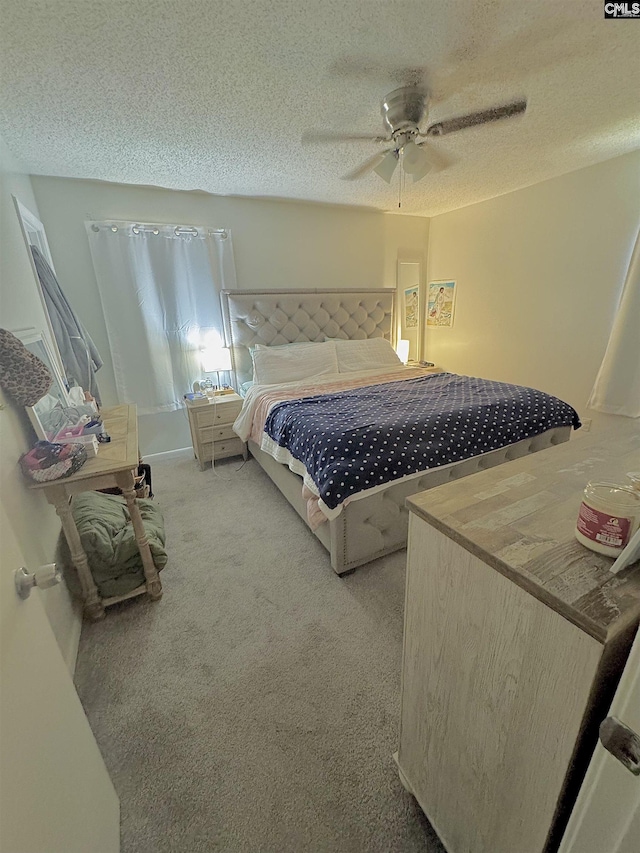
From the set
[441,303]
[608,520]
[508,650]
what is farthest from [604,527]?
[441,303]

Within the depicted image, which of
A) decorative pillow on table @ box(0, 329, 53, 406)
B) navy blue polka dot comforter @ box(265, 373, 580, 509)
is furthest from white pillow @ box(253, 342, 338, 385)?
decorative pillow on table @ box(0, 329, 53, 406)

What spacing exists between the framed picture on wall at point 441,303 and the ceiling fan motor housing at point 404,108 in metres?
Answer: 2.62

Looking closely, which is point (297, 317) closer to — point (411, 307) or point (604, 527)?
point (411, 307)

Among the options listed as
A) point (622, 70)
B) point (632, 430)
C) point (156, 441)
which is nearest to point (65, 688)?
point (632, 430)

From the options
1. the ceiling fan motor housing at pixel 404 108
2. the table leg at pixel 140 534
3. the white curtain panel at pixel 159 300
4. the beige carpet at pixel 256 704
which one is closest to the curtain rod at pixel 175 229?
the white curtain panel at pixel 159 300

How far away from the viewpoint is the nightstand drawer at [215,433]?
3.21 metres

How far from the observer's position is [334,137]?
1.89 meters

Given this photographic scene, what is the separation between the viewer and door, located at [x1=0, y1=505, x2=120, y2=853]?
54 centimetres

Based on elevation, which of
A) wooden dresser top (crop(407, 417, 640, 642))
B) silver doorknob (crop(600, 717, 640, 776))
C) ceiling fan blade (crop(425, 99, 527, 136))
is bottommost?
silver doorknob (crop(600, 717, 640, 776))

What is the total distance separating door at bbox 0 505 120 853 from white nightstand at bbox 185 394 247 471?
2.43 metres

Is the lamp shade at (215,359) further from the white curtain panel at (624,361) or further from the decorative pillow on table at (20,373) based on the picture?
the white curtain panel at (624,361)

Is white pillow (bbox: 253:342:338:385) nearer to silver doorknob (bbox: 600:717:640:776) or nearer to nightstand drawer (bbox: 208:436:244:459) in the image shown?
nightstand drawer (bbox: 208:436:244:459)

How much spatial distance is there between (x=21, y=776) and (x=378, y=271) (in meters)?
4.53

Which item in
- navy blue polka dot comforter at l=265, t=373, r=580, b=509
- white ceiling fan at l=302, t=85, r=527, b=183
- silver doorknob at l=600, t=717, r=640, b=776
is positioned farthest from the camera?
navy blue polka dot comforter at l=265, t=373, r=580, b=509
